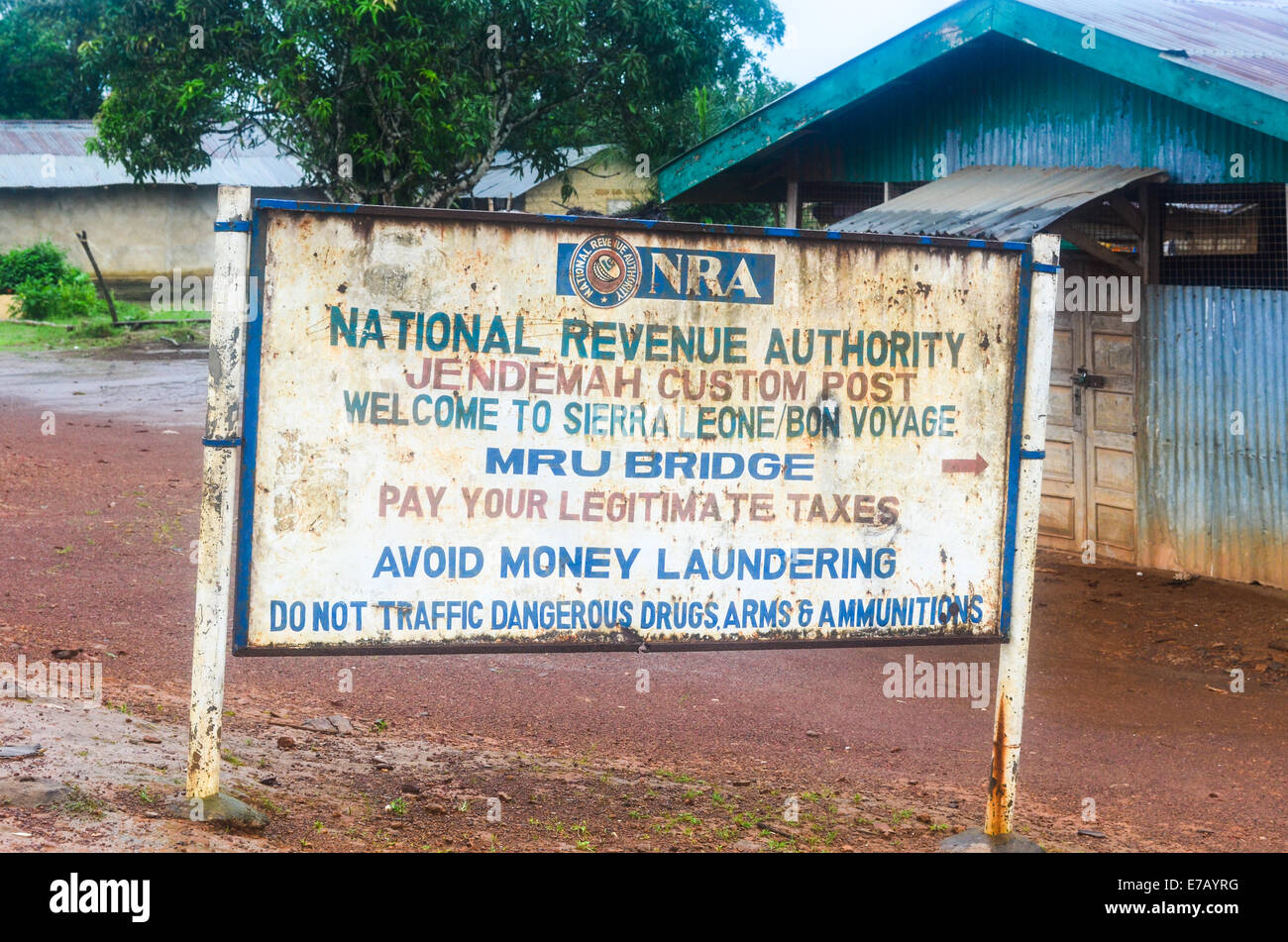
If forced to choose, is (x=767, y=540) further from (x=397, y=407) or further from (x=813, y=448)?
(x=397, y=407)

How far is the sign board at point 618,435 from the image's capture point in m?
3.81

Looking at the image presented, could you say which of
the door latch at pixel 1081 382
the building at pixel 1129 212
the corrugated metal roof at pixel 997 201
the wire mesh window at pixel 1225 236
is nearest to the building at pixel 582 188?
the building at pixel 1129 212

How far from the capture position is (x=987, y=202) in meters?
8.47

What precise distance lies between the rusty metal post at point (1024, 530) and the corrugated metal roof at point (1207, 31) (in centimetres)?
347

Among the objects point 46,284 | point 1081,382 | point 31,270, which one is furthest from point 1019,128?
point 31,270

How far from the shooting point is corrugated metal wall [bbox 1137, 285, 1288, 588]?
8.14m

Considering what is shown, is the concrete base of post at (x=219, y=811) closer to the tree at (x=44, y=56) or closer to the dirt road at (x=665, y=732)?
the dirt road at (x=665, y=732)

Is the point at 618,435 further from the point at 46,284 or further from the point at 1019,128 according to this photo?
the point at 46,284

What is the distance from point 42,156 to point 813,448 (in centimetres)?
3085

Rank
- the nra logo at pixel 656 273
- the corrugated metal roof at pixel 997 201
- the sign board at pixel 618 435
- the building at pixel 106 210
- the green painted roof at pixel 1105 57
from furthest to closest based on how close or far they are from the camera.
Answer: the building at pixel 106 210 → the corrugated metal roof at pixel 997 201 → the green painted roof at pixel 1105 57 → the nra logo at pixel 656 273 → the sign board at pixel 618 435

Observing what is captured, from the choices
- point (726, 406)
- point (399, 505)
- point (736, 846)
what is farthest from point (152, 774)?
point (726, 406)

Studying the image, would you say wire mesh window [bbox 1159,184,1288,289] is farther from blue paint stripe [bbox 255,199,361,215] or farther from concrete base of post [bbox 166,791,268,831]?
concrete base of post [bbox 166,791,268,831]

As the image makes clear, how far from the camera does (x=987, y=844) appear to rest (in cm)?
433

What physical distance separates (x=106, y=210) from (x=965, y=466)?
30.0m
